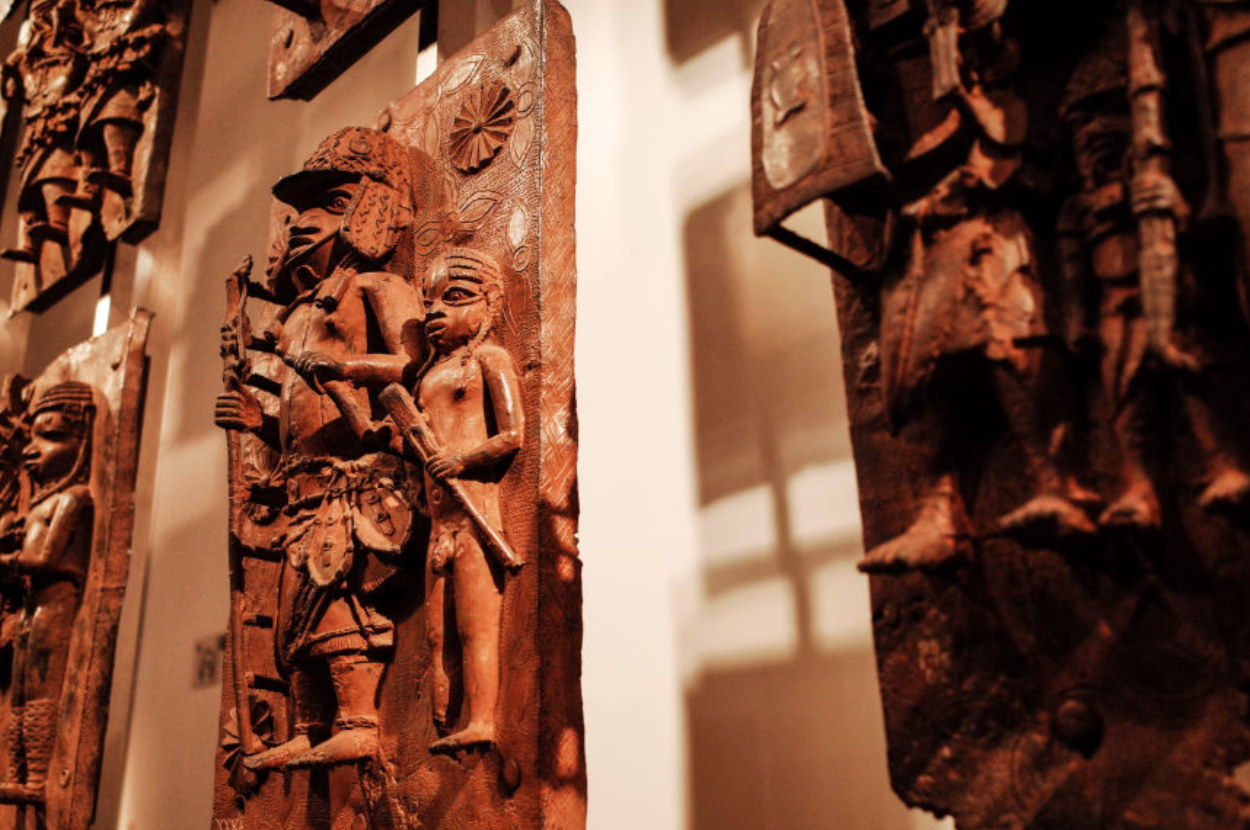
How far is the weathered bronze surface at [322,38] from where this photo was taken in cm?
379

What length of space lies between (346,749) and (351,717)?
0.07 meters

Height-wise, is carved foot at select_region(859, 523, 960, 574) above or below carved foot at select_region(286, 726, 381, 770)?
above

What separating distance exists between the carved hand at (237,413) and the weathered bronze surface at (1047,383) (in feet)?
6.18

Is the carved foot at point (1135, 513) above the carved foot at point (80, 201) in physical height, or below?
below

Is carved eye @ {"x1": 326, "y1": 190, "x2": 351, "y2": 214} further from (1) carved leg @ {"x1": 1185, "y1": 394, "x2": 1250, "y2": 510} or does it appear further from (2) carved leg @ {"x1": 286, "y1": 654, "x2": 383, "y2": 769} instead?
(1) carved leg @ {"x1": 1185, "y1": 394, "x2": 1250, "y2": 510}

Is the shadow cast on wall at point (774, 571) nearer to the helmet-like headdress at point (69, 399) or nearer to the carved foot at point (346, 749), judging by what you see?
the carved foot at point (346, 749)

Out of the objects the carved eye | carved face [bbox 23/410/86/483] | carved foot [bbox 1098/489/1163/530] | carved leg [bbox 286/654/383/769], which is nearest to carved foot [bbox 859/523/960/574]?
carved foot [bbox 1098/489/1163/530]

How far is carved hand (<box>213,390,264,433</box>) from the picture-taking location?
326 cm

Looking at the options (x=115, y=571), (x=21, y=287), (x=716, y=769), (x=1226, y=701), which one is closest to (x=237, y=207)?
(x=115, y=571)

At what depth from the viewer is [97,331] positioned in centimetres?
486

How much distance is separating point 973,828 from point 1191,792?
302 millimetres

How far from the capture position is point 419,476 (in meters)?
2.75

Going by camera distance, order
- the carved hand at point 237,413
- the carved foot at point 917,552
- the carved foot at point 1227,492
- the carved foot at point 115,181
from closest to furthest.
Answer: the carved foot at point 1227,492
the carved foot at point 917,552
the carved hand at point 237,413
the carved foot at point 115,181

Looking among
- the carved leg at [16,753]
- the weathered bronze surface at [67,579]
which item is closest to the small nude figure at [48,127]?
the weathered bronze surface at [67,579]
